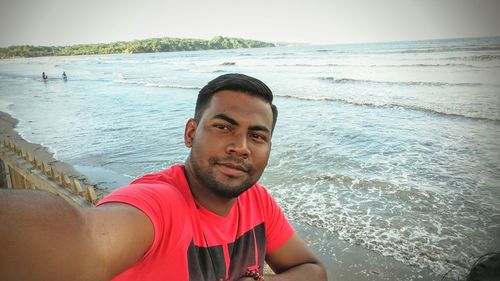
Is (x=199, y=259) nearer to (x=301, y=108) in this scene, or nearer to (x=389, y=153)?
(x=389, y=153)

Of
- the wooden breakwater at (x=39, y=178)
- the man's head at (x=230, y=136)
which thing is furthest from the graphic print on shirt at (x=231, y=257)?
the wooden breakwater at (x=39, y=178)

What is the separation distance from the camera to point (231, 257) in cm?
171

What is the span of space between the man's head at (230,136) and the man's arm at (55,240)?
27.7 inches

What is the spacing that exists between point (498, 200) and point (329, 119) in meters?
8.30

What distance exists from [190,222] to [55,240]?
→ 2.51 feet

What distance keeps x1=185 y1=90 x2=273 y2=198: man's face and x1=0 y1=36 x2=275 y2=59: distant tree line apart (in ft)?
455

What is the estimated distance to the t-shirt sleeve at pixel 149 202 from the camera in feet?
4.36

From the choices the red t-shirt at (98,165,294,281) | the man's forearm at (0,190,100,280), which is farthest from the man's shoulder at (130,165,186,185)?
the man's forearm at (0,190,100,280)

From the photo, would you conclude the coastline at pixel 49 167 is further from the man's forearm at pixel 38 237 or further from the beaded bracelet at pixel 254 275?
the man's forearm at pixel 38 237

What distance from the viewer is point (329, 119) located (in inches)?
560

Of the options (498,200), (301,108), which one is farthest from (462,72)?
(498,200)

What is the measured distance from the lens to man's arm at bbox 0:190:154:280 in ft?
2.40

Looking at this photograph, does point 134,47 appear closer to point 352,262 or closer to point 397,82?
point 397,82

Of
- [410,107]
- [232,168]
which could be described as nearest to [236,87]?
[232,168]
